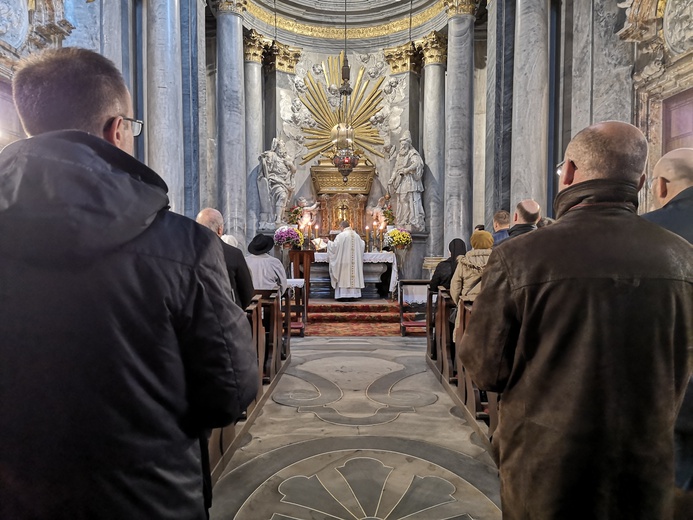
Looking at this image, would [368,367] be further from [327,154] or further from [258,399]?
[327,154]

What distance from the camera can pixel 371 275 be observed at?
1096 cm

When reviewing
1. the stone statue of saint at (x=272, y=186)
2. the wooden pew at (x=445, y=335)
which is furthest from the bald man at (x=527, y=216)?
the stone statue of saint at (x=272, y=186)

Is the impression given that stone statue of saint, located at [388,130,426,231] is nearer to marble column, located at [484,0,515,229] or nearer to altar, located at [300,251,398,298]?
altar, located at [300,251,398,298]

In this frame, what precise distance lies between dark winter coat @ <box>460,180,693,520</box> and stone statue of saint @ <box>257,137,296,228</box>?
11563 millimetres

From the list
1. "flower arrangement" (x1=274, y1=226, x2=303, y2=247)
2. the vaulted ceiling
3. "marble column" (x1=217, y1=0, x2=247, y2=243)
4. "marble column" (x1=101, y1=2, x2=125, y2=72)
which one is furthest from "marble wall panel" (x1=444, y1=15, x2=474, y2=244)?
"marble column" (x1=101, y1=2, x2=125, y2=72)

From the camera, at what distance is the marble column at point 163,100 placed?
280 inches

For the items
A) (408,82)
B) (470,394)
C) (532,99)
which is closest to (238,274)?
(470,394)

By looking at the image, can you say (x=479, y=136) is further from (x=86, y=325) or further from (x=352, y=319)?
(x=86, y=325)

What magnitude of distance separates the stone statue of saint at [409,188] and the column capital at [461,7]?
3.31 m

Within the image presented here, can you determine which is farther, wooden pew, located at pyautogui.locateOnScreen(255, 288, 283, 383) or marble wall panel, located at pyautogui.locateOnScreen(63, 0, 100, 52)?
marble wall panel, located at pyautogui.locateOnScreen(63, 0, 100, 52)

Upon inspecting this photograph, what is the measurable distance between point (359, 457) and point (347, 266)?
684cm

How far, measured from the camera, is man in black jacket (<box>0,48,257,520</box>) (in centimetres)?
88

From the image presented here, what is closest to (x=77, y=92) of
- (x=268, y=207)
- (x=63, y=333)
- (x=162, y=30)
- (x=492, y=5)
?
(x=63, y=333)

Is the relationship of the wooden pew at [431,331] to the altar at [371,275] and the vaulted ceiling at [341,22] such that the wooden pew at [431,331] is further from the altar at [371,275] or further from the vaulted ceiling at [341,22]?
the vaulted ceiling at [341,22]
